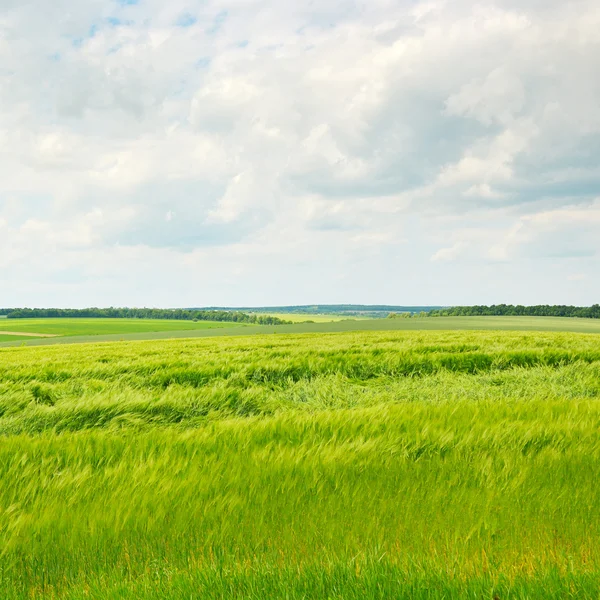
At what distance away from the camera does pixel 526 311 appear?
68812 millimetres

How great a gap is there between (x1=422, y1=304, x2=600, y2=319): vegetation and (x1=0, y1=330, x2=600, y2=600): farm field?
65.7m

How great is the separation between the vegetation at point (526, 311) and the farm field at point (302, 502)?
65.7 meters

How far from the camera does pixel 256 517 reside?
2793 millimetres

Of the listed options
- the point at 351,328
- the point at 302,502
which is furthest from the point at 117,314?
the point at 302,502

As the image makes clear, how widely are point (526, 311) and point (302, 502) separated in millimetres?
74563

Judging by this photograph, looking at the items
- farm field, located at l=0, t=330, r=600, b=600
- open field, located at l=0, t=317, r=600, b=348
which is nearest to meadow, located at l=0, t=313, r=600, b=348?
open field, located at l=0, t=317, r=600, b=348

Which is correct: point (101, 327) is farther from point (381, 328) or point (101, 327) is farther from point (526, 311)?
point (526, 311)

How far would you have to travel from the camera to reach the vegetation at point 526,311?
6406 centimetres

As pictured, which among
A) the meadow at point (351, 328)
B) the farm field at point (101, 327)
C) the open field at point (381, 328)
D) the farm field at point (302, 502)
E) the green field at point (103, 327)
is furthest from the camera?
the farm field at point (101, 327)

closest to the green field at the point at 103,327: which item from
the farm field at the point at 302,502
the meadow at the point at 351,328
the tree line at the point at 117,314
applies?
the meadow at the point at 351,328

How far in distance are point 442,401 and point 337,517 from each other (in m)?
3.99

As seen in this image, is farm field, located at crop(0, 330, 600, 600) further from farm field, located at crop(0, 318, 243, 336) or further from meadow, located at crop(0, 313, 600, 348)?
farm field, located at crop(0, 318, 243, 336)

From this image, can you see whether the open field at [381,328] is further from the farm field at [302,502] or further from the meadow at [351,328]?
the farm field at [302,502]

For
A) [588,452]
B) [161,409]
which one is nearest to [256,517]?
[588,452]
